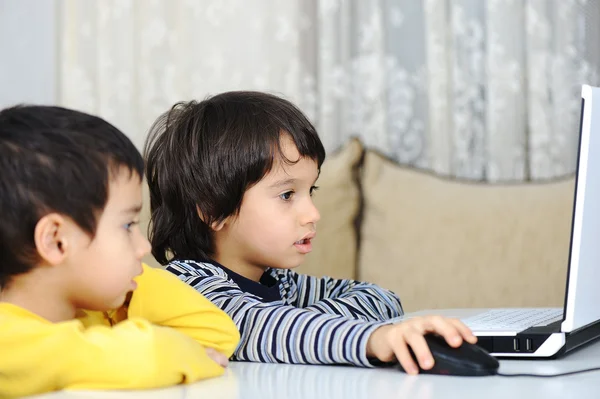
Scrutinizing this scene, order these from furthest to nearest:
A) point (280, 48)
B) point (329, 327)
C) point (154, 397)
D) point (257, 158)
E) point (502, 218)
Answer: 1. point (280, 48)
2. point (502, 218)
3. point (257, 158)
4. point (329, 327)
5. point (154, 397)

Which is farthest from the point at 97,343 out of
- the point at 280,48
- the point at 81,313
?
the point at 280,48

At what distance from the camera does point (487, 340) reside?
1.03 metres

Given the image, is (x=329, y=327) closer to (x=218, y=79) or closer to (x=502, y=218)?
(x=502, y=218)

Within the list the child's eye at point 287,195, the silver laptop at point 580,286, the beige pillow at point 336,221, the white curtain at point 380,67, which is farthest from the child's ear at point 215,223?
the white curtain at point 380,67

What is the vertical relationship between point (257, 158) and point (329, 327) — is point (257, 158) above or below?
above

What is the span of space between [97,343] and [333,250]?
57.1 inches

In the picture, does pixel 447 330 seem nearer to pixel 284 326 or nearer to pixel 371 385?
pixel 371 385

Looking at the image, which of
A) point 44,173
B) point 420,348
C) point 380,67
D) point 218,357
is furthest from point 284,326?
point 380,67

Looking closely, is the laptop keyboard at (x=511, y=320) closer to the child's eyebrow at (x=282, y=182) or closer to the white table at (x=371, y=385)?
the white table at (x=371, y=385)

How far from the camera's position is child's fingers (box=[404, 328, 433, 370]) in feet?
2.95

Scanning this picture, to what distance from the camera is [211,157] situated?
4.66 feet

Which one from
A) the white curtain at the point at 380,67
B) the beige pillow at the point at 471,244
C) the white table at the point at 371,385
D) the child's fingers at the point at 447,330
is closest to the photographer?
the white table at the point at 371,385

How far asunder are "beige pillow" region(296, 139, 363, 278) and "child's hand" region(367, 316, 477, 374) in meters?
1.30

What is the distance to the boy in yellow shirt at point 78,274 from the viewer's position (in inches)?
32.9
